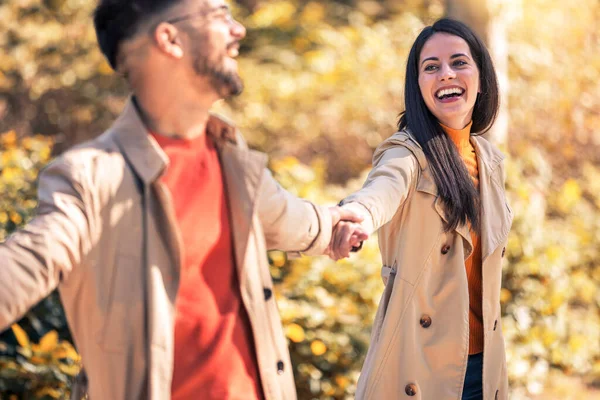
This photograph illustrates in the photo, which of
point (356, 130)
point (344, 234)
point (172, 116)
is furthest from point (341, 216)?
point (356, 130)

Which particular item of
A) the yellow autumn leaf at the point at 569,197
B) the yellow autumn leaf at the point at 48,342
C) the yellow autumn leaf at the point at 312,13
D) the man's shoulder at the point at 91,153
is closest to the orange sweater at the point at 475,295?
the man's shoulder at the point at 91,153

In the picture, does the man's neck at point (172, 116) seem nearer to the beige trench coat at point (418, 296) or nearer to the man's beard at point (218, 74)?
the man's beard at point (218, 74)

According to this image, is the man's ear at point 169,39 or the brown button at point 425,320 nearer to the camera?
the man's ear at point 169,39

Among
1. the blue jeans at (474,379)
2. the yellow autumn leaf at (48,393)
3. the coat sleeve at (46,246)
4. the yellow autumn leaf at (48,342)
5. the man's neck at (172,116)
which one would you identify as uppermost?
the man's neck at (172,116)

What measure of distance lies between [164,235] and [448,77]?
147cm

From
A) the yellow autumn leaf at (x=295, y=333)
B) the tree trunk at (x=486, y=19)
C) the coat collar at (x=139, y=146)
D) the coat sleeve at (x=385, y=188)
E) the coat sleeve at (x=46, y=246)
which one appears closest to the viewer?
the coat sleeve at (x=46, y=246)

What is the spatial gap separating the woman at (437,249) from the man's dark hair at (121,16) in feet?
3.53

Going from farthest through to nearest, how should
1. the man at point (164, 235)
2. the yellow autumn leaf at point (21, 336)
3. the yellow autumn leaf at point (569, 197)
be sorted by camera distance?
the yellow autumn leaf at point (569, 197)
the yellow autumn leaf at point (21, 336)
the man at point (164, 235)

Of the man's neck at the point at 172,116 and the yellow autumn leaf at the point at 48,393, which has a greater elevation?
the man's neck at the point at 172,116

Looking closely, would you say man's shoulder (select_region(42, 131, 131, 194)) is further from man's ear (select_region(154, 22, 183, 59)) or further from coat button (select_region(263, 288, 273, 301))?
coat button (select_region(263, 288, 273, 301))

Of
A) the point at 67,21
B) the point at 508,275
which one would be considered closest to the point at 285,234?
the point at 508,275

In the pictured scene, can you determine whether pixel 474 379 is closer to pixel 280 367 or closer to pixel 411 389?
pixel 411 389

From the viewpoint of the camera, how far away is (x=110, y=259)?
215cm

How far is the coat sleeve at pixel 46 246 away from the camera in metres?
1.99
